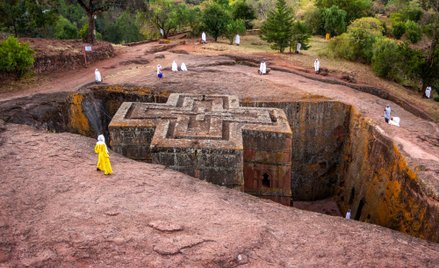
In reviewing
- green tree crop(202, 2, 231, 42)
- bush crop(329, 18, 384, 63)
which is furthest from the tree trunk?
bush crop(329, 18, 384, 63)

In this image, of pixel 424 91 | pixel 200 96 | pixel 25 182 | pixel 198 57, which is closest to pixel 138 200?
pixel 25 182

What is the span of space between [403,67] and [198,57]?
30.9ft

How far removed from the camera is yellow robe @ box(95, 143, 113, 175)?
6.47 m

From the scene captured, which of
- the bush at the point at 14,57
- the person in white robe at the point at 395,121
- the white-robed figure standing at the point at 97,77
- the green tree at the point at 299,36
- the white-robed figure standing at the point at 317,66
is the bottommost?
the person in white robe at the point at 395,121

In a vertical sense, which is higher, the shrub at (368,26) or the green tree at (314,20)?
the green tree at (314,20)

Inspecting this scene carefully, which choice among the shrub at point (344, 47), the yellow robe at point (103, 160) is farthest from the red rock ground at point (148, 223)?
the shrub at point (344, 47)

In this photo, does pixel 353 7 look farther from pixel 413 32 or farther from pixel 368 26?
pixel 368 26

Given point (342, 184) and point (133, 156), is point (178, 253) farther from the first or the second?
point (342, 184)

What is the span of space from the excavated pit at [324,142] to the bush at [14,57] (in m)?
2.25

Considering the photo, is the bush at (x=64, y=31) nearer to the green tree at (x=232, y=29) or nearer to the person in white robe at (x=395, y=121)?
the green tree at (x=232, y=29)

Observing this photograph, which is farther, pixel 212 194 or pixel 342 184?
pixel 342 184

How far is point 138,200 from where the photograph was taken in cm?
596

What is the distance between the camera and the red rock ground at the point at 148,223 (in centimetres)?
467

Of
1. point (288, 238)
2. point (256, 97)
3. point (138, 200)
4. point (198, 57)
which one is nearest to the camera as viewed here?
point (288, 238)
